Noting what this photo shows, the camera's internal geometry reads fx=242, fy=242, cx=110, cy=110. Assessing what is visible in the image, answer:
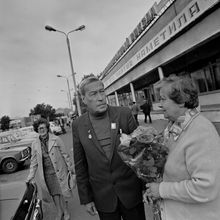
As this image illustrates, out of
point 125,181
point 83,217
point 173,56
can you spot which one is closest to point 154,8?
point 173,56

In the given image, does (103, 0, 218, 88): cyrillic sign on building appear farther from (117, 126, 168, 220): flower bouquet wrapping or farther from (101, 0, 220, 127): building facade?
(117, 126, 168, 220): flower bouquet wrapping

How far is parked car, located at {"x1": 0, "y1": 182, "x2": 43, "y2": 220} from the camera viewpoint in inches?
101

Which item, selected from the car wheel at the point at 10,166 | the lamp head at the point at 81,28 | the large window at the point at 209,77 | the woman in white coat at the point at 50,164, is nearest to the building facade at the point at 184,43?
the large window at the point at 209,77

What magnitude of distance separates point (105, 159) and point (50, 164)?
7.30ft

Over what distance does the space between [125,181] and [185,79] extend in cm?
111

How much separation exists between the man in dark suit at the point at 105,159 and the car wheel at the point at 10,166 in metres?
9.31

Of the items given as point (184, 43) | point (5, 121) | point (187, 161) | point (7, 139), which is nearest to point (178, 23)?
point (184, 43)

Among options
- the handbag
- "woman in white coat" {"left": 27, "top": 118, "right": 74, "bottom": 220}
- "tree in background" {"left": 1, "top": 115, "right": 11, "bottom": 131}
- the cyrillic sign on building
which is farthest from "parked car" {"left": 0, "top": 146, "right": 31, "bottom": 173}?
"tree in background" {"left": 1, "top": 115, "right": 11, "bottom": 131}

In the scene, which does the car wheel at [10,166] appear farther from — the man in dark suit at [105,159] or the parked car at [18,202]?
the man in dark suit at [105,159]

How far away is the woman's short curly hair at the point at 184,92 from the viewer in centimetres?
161

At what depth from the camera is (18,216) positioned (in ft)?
8.27

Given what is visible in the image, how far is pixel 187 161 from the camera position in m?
1.48

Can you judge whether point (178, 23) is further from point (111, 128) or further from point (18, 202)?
point (18, 202)

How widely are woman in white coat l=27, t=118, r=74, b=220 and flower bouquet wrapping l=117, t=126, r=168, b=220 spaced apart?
255 cm
